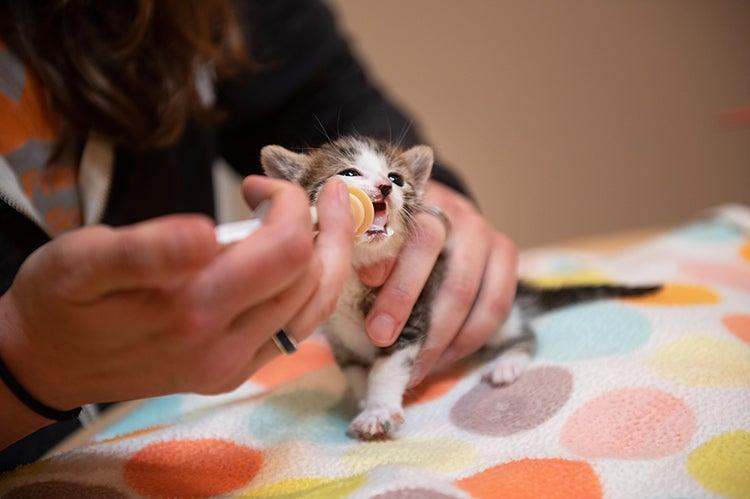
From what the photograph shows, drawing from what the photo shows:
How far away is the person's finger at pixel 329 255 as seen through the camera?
0.55m

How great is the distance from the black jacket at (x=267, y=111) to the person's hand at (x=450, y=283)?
23cm

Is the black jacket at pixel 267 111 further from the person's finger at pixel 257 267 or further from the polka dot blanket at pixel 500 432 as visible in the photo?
the person's finger at pixel 257 267

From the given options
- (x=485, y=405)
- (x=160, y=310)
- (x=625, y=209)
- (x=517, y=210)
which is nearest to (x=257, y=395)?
(x=485, y=405)

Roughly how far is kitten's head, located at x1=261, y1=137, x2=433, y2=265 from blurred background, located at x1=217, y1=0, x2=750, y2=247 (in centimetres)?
133

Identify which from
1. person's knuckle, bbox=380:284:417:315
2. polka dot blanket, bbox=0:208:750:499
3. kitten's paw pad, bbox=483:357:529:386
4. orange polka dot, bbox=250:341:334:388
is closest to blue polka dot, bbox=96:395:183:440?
polka dot blanket, bbox=0:208:750:499

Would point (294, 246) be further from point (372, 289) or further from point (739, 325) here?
point (739, 325)

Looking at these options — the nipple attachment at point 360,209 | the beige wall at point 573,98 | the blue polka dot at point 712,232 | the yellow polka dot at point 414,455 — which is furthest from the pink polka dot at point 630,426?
the beige wall at point 573,98

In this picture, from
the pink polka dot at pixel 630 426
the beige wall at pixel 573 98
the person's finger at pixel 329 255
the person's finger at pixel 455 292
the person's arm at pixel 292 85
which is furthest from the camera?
the beige wall at pixel 573 98

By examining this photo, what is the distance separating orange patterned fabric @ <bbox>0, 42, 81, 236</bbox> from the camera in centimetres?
92

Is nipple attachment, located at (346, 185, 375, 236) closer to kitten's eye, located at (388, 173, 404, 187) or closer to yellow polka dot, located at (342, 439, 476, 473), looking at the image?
kitten's eye, located at (388, 173, 404, 187)

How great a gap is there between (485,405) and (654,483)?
250mm

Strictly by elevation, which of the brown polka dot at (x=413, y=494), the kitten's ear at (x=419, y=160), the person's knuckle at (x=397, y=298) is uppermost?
the kitten's ear at (x=419, y=160)

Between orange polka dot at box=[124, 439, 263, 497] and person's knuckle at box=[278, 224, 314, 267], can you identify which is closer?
person's knuckle at box=[278, 224, 314, 267]

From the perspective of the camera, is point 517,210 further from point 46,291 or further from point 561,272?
point 46,291
